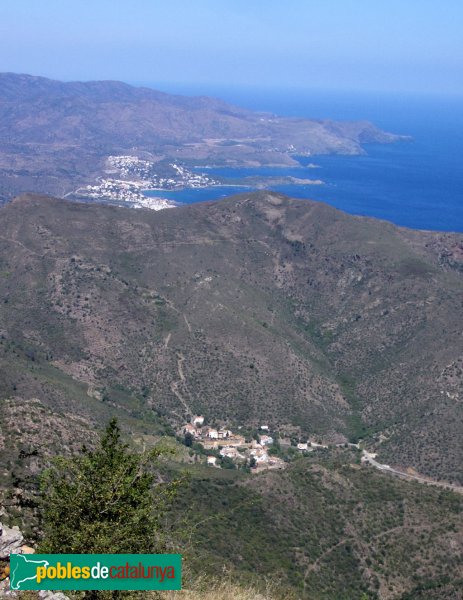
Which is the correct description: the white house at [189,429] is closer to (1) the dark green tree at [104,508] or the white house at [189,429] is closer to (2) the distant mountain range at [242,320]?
(2) the distant mountain range at [242,320]

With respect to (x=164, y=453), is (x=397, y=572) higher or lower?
lower

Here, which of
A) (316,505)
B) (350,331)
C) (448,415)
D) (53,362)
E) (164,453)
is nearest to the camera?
(164,453)

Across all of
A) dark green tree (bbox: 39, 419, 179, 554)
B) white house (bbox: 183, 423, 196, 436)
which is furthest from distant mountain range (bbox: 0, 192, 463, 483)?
dark green tree (bbox: 39, 419, 179, 554)

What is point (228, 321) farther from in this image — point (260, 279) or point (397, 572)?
point (397, 572)

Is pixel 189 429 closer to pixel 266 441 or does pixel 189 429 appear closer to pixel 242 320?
pixel 266 441

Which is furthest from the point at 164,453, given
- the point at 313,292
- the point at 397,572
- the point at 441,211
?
the point at 441,211

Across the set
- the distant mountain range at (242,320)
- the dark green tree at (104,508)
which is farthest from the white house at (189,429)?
the dark green tree at (104,508)

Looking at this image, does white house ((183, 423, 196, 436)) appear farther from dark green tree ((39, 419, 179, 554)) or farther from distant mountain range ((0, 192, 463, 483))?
dark green tree ((39, 419, 179, 554))

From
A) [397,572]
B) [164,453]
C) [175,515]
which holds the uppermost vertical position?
[164,453]
